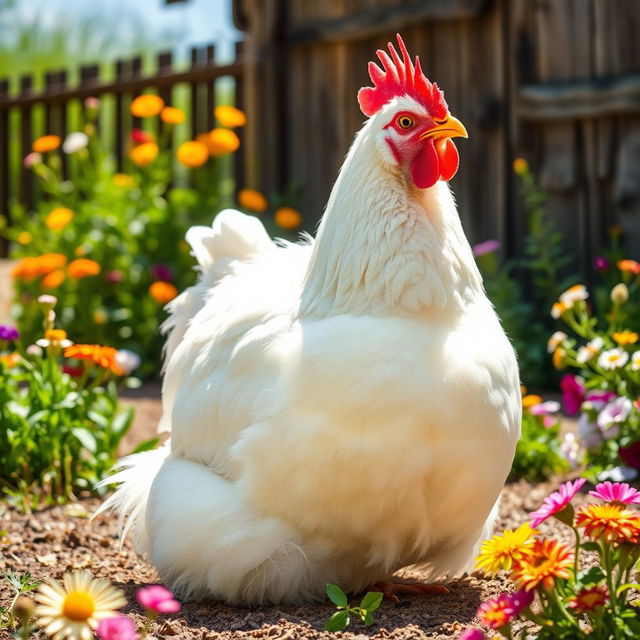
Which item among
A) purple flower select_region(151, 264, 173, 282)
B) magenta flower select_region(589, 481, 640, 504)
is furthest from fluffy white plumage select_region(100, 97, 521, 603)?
purple flower select_region(151, 264, 173, 282)

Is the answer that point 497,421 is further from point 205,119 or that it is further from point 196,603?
point 205,119

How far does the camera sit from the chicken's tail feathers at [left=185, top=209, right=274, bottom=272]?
3936 mm

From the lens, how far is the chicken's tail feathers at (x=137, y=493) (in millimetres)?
3362

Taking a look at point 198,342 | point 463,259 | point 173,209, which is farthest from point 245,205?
point 463,259

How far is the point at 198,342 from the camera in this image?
3.46 metres

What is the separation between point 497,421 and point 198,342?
3.83 feet

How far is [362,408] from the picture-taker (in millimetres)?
2650

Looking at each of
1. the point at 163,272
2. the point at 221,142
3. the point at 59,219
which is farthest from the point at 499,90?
the point at 59,219

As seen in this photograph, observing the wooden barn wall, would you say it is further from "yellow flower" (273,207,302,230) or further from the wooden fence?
the wooden fence

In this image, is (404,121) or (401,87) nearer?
(404,121)

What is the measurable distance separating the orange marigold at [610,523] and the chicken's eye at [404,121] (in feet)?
4.15

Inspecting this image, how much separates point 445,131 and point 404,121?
0.12 metres

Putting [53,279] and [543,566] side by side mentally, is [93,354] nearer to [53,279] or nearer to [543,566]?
[543,566]

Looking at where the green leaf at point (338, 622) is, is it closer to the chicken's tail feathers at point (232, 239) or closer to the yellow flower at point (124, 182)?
the chicken's tail feathers at point (232, 239)
